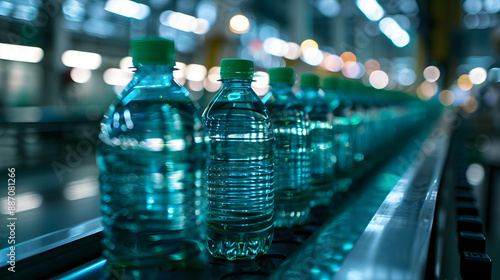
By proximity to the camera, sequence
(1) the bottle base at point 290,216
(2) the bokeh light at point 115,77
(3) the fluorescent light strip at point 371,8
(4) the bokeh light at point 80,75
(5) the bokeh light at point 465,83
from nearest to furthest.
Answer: (1) the bottle base at point 290,216
(3) the fluorescent light strip at point 371,8
(4) the bokeh light at point 80,75
(2) the bokeh light at point 115,77
(5) the bokeh light at point 465,83

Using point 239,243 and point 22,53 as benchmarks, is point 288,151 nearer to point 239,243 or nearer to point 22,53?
point 239,243

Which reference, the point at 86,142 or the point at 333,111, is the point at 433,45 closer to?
the point at 86,142

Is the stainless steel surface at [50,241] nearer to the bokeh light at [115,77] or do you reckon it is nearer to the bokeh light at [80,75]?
the bokeh light at [80,75]

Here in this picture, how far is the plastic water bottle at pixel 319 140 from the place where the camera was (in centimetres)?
104

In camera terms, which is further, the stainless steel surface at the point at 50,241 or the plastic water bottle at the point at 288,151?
the plastic water bottle at the point at 288,151

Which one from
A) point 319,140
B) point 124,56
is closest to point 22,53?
point 124,56

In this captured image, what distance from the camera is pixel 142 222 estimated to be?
683mm

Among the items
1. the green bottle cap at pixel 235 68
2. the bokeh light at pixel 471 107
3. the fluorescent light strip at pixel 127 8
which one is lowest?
the green bottle cap at pixel 235 68

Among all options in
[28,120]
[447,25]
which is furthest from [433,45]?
[28,120]

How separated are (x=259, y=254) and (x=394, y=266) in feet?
0.86

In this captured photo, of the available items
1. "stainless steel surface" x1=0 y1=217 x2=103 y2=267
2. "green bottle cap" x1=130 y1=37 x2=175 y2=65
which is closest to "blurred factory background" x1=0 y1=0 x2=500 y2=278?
"green bottle cap" x1=130 y1=37 x2=175 y2=65

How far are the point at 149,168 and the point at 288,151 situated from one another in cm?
41

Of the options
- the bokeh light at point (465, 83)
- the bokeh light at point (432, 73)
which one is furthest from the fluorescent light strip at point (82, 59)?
the bokeh light at point (465, 83)

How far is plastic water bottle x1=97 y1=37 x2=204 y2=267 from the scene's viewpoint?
65 cm
